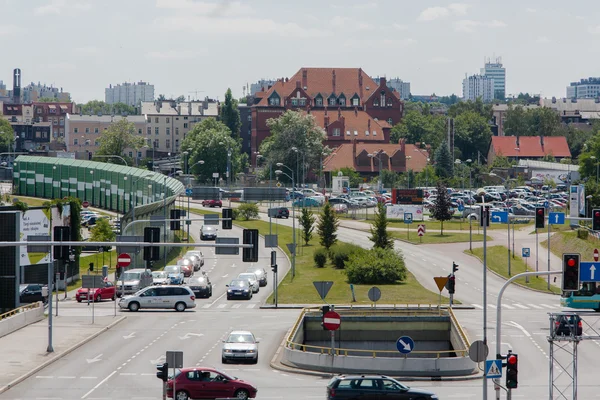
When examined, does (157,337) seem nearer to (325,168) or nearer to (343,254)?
(343,254)

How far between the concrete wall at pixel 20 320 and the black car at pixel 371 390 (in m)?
20.7

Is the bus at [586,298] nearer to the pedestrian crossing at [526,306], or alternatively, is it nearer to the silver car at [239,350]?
the pedestrian crossing at [526,306]

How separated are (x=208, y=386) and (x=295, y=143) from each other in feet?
388

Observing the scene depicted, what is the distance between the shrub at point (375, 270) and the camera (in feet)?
227

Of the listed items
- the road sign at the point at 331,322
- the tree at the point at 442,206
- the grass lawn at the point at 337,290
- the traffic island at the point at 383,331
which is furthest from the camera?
the tree at the point at 442,206

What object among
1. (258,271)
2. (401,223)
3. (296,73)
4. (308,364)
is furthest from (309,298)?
(296,73)

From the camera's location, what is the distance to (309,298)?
62.8 m

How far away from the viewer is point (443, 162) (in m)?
160

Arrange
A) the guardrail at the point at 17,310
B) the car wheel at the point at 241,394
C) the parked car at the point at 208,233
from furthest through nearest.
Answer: the parked car at the point at 208,233 → the guardrail at the point at 17,310 → the car wheel at the point at 241,394

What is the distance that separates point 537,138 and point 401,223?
9054cm

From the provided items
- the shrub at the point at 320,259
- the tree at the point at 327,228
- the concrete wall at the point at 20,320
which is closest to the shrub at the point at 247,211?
the tree at the point at 327,228

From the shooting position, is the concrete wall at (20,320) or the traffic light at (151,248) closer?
the traffic light at (151,248)

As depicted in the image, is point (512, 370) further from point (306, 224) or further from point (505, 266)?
point (306, 224)

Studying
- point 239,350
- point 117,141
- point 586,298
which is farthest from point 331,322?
point 117,141
